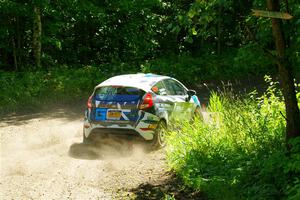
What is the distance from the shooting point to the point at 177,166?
9.26 meters

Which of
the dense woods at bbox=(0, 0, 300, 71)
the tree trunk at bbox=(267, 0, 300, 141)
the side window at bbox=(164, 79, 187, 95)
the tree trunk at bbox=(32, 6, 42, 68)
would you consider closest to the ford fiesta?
the side window at bbox=(164, 79, 187, 95)

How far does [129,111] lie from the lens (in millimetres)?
11078

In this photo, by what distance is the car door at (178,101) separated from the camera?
40.3 ft

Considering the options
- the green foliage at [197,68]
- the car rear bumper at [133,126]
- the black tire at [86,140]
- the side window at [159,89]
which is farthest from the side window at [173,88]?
the green foliage at [197,68]

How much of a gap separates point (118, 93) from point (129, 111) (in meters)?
0.54

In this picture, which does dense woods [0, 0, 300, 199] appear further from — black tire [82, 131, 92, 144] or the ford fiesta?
black tire [82, 131, 92, 144]

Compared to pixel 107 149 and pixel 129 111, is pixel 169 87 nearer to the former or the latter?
pixel 129 111

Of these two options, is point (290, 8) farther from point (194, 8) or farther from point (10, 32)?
point (10, 32)

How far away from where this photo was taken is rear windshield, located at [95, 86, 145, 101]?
36.8ft

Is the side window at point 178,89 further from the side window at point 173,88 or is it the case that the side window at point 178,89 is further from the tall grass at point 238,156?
the tall grass at point 238,156

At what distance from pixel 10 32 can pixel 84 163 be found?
45.3 feet

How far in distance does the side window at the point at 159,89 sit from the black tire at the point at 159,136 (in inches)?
30.5

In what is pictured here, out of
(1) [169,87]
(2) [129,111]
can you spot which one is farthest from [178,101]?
(2) [129,111]

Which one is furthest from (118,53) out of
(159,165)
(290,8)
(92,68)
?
(290,8)
